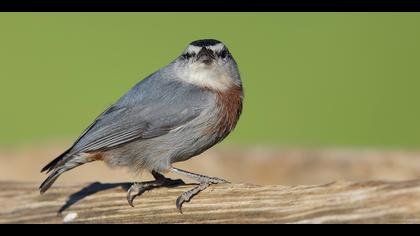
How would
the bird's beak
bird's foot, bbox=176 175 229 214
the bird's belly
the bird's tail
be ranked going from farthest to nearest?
the bird's beak
the bird's belly
the bird's tail
bird's foot, bbox=176 175 229 214

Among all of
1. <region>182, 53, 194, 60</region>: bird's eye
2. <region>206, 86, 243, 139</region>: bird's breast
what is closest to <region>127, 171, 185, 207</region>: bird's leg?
<region>206, 86, 243, 139</region>: bird's breast

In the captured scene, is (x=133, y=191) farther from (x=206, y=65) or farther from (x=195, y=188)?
(x=206, y=65)

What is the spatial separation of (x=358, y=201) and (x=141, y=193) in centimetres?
144

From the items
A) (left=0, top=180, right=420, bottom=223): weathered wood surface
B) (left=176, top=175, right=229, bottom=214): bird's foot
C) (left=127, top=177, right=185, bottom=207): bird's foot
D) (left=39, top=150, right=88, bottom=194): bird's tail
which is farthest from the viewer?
(left=39, top=150, right=88, bottom=194): bird's tail

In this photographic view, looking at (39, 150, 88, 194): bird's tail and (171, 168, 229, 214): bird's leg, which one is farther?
(39, 150, 88, 194): bird's tail

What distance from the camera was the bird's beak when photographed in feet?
17.0

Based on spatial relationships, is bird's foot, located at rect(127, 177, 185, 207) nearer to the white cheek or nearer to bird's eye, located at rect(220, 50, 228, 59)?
the white cheek

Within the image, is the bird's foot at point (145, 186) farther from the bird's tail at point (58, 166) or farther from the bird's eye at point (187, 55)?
the bird's eye at point (187, 55)

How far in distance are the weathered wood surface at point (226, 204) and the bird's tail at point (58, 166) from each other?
0.27 feet

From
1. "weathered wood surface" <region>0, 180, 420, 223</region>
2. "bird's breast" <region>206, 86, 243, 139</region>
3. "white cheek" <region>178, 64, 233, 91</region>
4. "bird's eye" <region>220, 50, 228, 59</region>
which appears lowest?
"weathered wood surface" <region>0, 180, 420, 223</region>

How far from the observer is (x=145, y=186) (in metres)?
4.72

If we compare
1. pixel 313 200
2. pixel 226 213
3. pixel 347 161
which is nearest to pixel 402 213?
pixel 313 200

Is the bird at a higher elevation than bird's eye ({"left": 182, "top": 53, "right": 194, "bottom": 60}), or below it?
below

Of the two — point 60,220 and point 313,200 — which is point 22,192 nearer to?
point 60,220
